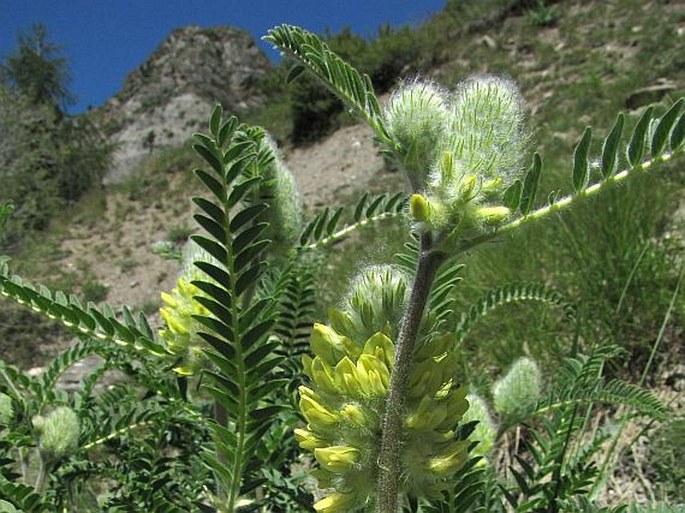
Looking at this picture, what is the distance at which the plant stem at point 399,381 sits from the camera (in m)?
0.52

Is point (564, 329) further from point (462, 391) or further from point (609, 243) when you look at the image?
point (462, 391)

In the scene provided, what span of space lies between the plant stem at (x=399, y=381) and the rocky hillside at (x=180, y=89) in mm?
17514

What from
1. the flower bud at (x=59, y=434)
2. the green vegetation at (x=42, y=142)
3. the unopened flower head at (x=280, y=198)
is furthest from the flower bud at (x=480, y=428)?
the green vegetation at (x=42, y=142)

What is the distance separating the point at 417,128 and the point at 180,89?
1967 cm

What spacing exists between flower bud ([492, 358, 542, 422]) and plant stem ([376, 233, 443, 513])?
686mm

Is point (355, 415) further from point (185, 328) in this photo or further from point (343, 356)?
point (185, 328)

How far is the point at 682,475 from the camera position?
163 cm

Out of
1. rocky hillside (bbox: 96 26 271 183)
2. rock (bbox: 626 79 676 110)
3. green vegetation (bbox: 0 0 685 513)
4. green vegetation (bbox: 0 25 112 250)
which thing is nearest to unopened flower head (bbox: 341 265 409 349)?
green vegetation (bbox: 0 0 685 513)

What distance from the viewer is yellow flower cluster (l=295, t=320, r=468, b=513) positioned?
0.55 metres

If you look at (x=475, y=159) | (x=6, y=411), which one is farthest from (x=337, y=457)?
(x=6, y=411)

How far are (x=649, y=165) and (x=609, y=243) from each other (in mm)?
1975

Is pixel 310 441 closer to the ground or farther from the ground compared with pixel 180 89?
closer to the ground

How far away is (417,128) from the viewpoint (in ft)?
1.92

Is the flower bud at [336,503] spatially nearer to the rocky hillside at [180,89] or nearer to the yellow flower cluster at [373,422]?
the yellow flower cluster at [373,422]
